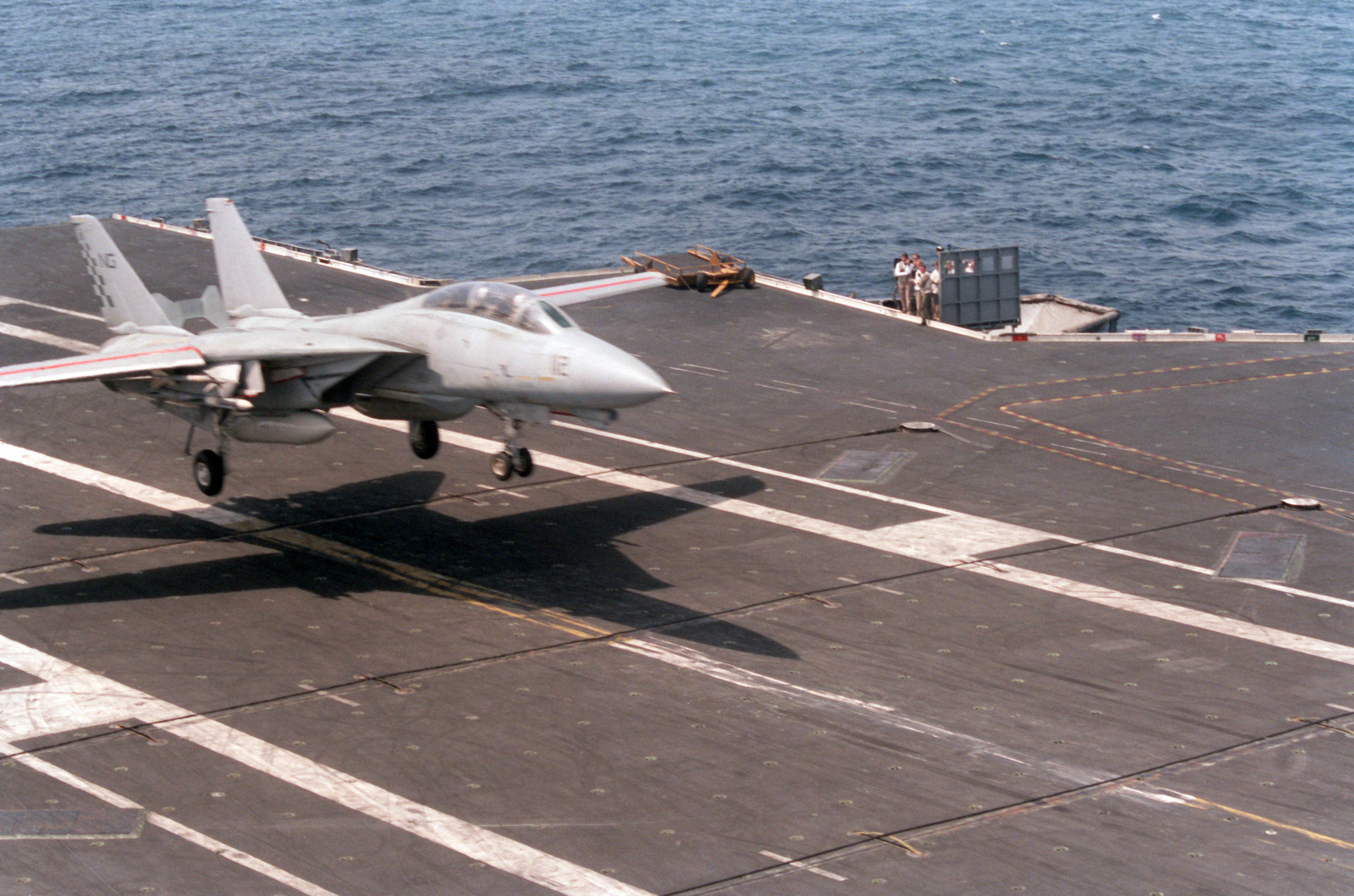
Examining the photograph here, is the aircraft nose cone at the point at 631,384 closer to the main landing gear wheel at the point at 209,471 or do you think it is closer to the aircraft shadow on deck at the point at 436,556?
the aircraft shadow on deck at the point at 436,556

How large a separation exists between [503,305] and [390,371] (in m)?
2.60

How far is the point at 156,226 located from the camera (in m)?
53.2

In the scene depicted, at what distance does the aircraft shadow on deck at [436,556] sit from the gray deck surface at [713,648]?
9 centimetres

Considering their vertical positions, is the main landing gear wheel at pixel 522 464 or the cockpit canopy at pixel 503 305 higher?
the cockpit canopy at pixel 503 305

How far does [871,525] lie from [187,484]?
1401 cm

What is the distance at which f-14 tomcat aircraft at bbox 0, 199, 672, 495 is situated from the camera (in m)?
22.3

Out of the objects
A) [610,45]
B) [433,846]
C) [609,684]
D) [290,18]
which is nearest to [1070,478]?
[609,684]

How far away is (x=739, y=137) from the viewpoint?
97312 mm

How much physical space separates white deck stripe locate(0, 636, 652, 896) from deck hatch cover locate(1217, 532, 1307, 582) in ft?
46.7

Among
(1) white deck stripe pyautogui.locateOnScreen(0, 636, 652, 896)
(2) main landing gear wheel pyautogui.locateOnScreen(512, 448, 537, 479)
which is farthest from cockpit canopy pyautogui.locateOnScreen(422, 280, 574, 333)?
(1) white deck stripe pyautogui.locateOnScreen(0, 636, 652, 896)

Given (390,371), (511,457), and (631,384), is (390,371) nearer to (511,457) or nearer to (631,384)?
(511,457)

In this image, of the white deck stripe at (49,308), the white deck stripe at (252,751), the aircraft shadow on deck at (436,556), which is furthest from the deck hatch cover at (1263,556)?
the white deck stripe at (49,308)

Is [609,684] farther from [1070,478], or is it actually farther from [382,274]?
[382,274]

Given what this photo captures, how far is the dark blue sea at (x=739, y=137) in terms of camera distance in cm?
7294
